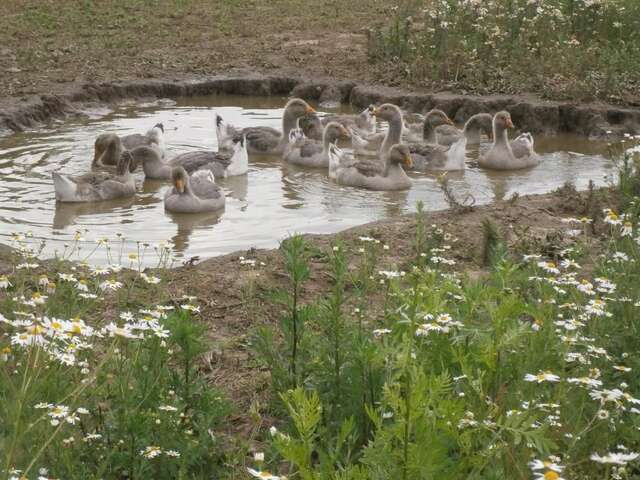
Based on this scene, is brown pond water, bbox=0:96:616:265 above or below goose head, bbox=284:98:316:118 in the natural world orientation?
below

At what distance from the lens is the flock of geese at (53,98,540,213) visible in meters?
10.9

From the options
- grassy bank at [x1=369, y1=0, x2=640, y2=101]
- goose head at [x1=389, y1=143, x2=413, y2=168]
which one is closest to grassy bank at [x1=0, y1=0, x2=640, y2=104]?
grassy bank at [x1=369, y1=0, x2=640, y2=101]

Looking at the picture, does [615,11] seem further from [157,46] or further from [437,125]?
[157,46]

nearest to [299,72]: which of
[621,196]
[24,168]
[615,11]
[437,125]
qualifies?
[437,125]

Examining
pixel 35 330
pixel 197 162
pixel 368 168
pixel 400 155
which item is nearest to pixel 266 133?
pixel 197 162

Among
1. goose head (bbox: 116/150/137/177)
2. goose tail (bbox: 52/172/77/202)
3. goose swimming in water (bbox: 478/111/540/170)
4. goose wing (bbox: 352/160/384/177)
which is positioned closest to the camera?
goose tail (bbox: 52/172/77/202)

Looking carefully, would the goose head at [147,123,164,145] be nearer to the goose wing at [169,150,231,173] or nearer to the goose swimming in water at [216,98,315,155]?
the goose wing at [169,150,231,173]

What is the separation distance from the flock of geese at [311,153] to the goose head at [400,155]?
11 mm

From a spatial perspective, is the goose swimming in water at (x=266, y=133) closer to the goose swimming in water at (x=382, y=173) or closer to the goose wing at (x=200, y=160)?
the goose wing at (x=200, y=160)

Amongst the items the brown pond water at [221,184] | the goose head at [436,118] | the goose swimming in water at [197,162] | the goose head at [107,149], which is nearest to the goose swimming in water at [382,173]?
the brown pond water at [221,184]

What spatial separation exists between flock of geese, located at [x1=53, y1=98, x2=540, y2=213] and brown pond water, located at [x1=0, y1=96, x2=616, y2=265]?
0.49 ft

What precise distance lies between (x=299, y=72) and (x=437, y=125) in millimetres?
3915

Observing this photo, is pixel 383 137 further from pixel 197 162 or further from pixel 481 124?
pixel 197 162

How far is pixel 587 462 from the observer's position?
4355 mm
